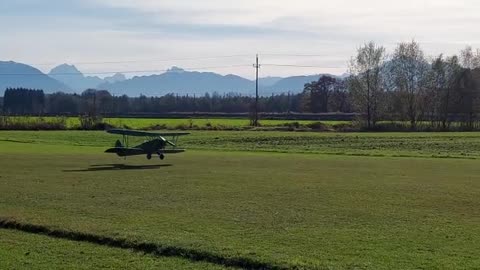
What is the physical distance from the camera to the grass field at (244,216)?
37.7ft

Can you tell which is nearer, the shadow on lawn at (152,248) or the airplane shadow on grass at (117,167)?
the shadow on lawn at (152,248)

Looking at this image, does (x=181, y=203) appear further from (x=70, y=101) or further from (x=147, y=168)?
(x=70, y=101)

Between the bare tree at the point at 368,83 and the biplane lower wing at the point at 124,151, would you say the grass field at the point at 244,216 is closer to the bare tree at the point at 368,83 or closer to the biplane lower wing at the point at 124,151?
the biplane lower wing at the point at 124,151

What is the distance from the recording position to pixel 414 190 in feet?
72.7

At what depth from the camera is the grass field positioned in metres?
11.5

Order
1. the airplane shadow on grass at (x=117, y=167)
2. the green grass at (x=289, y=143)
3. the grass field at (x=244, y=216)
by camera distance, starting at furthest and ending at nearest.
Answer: the green grass at (x=289, y=143) → the airplane shadow on grass at (x=117, y=167) → the grass field at (x=244, y=216)

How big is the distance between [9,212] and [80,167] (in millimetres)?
15347

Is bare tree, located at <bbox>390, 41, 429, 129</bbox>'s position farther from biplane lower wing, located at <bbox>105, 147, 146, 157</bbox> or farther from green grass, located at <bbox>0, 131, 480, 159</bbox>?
biplane lower wing, located at <bbox>105, 147, 146, 157</bbox>

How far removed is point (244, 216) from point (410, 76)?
309ft

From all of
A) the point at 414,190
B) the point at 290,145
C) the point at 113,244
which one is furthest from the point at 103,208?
the point at 290,145

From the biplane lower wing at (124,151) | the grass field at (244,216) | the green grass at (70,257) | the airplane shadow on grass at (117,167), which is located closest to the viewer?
the green grass at (70,257)

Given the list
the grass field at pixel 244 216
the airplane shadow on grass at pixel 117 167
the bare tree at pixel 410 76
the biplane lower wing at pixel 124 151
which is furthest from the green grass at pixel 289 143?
the bare tree at pixel 410 76

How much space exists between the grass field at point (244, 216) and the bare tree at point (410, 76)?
73107 millimetres

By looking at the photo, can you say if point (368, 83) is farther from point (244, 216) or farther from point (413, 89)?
point (244, 216)
